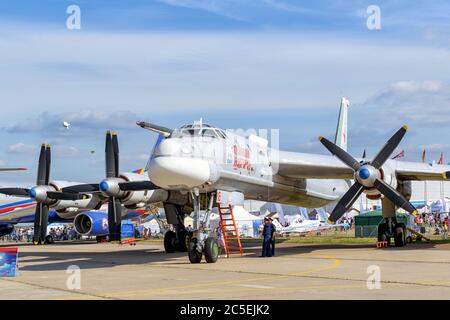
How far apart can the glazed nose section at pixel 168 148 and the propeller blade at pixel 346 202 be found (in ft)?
21.5

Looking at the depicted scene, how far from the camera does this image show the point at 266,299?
9391 millimetres

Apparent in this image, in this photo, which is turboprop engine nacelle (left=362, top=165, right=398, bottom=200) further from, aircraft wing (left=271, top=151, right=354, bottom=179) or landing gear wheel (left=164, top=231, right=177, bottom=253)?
landing gear wheel (left=164, top=231, right=177, bottom=253)

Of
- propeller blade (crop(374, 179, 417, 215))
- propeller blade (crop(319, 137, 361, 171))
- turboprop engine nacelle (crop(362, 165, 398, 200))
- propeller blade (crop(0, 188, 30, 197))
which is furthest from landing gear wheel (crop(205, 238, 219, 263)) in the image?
propeller blade (crop(0, 188, 30, 197))

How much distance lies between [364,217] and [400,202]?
24382mm

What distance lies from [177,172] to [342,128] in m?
18.4

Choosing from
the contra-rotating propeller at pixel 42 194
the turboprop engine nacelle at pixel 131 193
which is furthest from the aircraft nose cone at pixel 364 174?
the contra-rotating propeller at pixel 42 194

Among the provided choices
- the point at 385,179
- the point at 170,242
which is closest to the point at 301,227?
the point at 170,242

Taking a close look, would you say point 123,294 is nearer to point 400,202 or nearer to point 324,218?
point 400,202

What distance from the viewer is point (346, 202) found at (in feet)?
68.0

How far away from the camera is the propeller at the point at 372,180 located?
20375mm

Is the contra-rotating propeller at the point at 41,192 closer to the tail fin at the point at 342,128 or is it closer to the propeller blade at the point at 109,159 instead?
the propeller blade at the point at 109,159

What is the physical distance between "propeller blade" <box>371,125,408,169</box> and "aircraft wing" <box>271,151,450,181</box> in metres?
1.56

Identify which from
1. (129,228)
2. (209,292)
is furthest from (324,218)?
(209,292)
